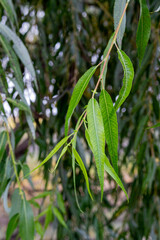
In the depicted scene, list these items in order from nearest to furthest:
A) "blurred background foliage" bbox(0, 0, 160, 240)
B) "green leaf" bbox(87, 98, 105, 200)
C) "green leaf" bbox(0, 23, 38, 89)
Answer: "green leaf" bbox(87, 98, 105, 200) → "green leaf" bbox(0, 23, 38, 89) → "blurred background foliage" bbox(0, 0, 160, 240)

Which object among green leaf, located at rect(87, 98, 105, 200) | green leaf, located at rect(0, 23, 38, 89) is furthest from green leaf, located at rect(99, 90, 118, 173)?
green leaf, located at rect(0, 23, 38, 89)

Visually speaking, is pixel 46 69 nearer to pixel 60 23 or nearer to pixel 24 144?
pixel 60 23

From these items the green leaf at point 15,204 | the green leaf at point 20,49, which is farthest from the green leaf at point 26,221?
the green leaf at point 20,49

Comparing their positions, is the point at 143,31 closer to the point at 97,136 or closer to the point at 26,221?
the point at 97,136

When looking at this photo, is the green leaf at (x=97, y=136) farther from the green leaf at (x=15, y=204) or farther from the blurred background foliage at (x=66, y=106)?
the blurred background foliage at (x=66, y=106)

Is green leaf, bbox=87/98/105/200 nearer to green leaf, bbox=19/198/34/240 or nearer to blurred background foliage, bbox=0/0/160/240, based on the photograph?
green leaf, bbox=19/198/34/240

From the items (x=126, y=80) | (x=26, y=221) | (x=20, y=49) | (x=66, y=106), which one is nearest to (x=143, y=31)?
(x=126, y=80)

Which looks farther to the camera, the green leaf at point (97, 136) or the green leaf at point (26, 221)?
the green leaf at point (26, 221)

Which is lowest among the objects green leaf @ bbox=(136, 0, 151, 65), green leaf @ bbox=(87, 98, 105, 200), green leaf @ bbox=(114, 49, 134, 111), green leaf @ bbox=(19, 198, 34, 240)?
green leaf @ bbox=(19, 198, 34, 240)
